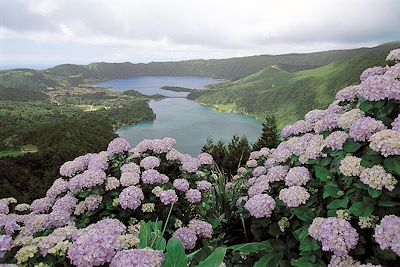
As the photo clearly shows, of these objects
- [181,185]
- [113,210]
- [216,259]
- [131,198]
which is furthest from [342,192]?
[113,210]

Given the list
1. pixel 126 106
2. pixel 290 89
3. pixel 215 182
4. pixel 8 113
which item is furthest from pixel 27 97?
pixel 215 182

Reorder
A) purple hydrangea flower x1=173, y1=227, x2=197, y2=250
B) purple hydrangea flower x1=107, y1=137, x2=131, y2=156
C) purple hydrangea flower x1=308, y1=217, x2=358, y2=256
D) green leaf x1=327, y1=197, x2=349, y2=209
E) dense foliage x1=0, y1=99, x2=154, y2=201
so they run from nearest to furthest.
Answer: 1. purple hydrangea flower x1=308, y1=217, x2=358, y2=256
2. green leaf x1=327, y1=197, x2=349, y2=209
3. purple hydrangea flower x1=173, y1=227, x2=197, y2=250
4. purple hydrangea flower x1=107, y1=137, x2=131, y2=156
5. dense foliage x1=0, y1=99, x2=154, y2=201

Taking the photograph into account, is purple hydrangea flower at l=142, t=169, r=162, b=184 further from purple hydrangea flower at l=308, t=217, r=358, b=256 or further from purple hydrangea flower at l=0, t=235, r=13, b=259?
purple hydrangea flower at l=308, t=217, r=358, b=256

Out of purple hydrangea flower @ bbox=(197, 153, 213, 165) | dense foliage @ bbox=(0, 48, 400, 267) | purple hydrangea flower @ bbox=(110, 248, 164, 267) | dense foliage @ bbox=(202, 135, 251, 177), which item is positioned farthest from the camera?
dense foliage @ bbox=(202, 135, 251, 177)

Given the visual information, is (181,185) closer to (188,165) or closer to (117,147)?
(188,165)

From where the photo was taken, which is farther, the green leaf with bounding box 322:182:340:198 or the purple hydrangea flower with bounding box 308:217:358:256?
the green leaf with bounding box 322:182:340:198

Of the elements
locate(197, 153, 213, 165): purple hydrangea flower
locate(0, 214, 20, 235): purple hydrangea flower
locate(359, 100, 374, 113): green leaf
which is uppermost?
locate(359, 100, 374, 113): green leaf

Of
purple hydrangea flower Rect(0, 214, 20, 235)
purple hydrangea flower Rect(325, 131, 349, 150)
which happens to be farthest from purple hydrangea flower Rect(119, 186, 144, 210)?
purple hydrangea flower Rect(325, 131, 349, 150)
